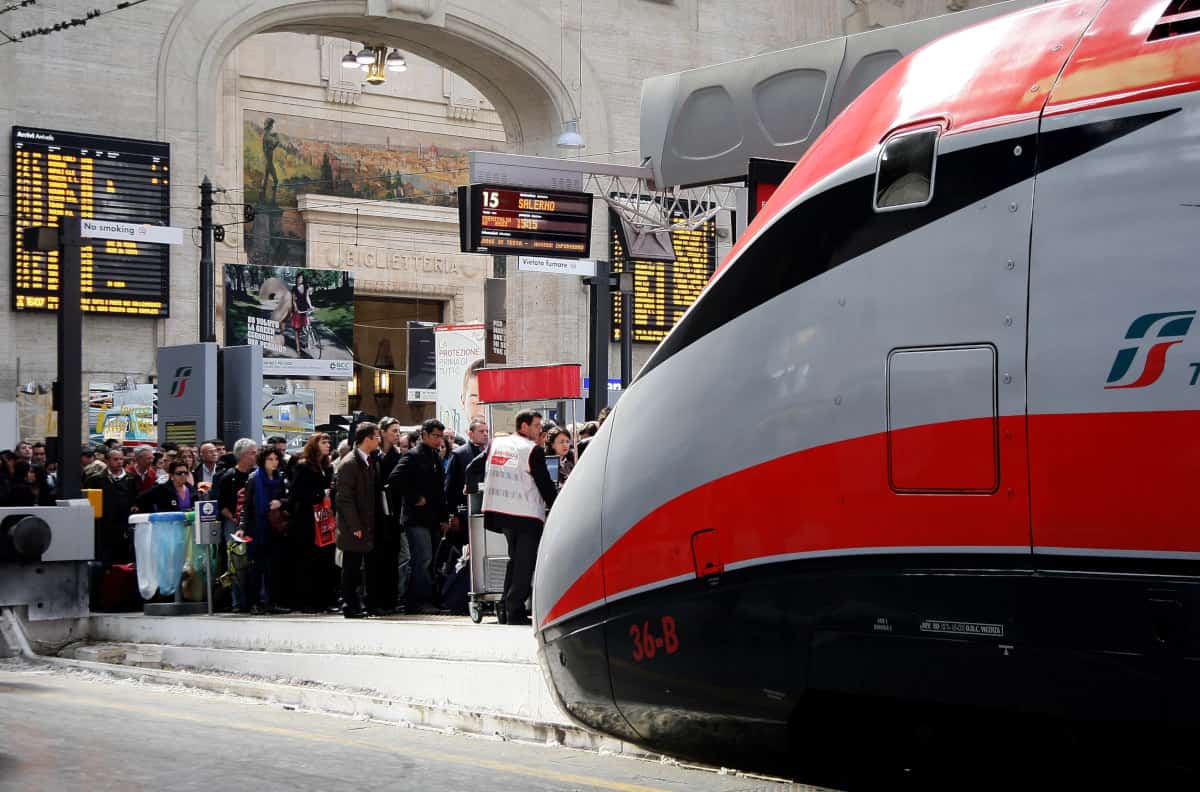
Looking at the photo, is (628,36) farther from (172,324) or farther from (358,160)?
(358,160)

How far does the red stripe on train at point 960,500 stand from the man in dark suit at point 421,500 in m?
8.26

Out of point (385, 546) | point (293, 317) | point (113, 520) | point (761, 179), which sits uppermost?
point (293, 317)

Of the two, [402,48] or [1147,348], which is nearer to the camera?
[1147,348]

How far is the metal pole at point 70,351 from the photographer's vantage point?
1377cm

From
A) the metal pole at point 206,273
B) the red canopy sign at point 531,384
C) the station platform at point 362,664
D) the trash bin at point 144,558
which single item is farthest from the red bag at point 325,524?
the metal pole at point 206,273

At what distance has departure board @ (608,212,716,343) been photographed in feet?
87.8

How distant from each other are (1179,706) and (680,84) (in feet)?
25.0

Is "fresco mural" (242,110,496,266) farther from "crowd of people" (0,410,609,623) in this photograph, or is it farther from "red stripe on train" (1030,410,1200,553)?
"red stripe on train" (1030,410,1200,553)

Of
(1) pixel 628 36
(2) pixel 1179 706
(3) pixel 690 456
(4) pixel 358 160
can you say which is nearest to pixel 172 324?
(1) pixel 628 36

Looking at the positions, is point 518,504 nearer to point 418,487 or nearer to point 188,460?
point 418,487

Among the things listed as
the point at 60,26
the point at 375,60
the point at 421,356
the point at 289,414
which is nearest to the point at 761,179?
the point at 60,26

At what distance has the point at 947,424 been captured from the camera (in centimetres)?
445

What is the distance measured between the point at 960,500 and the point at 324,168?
45499mm

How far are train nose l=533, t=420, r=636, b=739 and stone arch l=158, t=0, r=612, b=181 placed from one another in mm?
19357
